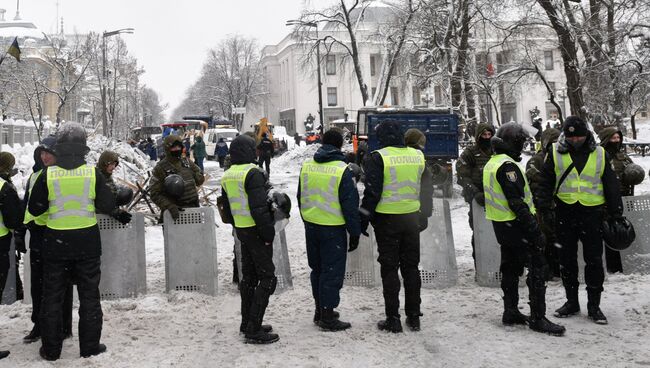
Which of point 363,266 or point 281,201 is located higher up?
point 281,201

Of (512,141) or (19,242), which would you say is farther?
(512,141)

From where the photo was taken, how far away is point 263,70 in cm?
7975

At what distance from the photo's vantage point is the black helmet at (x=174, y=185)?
6512 millimetres

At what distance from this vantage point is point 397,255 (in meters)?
5.46

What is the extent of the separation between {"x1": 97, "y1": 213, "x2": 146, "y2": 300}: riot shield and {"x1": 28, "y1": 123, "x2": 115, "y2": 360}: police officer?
1591 millimetres

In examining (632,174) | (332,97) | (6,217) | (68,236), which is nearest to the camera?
(68,236)

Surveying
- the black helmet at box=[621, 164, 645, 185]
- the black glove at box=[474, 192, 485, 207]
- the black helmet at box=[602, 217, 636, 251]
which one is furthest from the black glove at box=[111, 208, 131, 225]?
the black helmet at box=[621, 164, 645, 185]

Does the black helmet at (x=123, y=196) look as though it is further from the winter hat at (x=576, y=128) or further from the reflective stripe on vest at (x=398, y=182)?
the winter hat at (x=576, y=128)

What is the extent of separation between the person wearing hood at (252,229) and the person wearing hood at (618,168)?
3.93m

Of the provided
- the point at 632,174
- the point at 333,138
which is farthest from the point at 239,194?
the point at 632,174

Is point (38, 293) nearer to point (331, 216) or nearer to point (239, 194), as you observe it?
point (239, 194)

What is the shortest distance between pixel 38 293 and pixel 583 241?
4888 mm

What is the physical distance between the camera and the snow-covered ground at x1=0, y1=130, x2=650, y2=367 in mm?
4777

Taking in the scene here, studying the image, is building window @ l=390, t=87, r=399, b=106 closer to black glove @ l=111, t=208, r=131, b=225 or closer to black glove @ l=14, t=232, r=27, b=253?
black glove @ l=111, t=208, r=131, b=225
